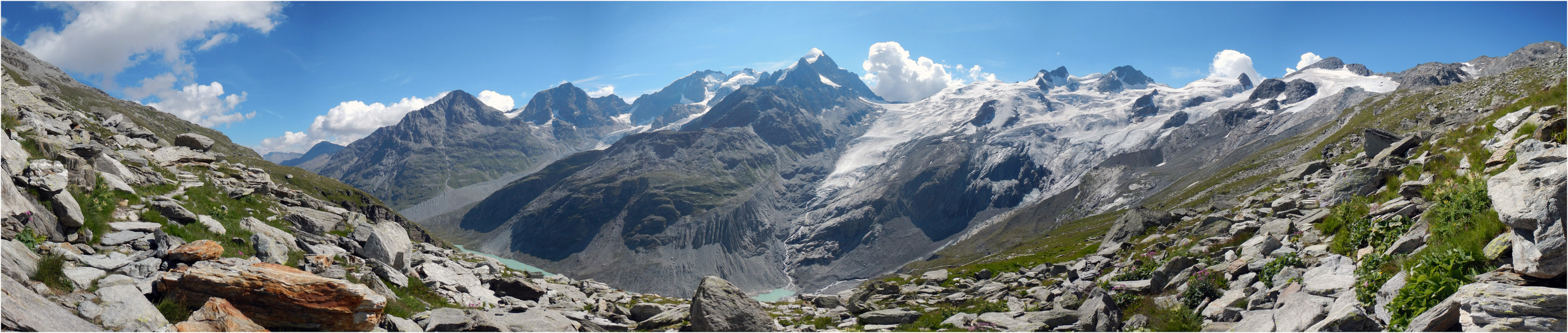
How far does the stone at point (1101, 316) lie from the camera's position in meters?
16.6

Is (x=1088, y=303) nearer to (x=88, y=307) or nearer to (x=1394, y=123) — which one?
(x=88, y=307)

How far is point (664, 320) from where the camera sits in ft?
75.1

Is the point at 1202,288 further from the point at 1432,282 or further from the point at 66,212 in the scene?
the point at 66,212

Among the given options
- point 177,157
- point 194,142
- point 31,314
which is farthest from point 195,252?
point 194,142

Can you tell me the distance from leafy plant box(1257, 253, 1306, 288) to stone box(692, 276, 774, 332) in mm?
15694

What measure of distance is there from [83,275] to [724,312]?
1584 centimetres

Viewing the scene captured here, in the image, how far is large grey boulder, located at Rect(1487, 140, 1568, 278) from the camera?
8.12 metres

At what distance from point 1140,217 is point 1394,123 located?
181m

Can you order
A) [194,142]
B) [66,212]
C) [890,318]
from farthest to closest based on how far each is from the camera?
[194,142]
[890,318]
[66,212]

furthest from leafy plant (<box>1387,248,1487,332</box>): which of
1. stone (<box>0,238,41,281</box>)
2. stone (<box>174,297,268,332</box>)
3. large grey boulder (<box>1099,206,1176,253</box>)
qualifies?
large grey boulder (<box>1099,206,1176,253</box>)

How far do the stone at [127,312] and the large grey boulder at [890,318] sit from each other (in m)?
20.7

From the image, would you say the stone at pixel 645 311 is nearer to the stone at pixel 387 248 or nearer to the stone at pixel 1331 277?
the stone at pixel 387 248

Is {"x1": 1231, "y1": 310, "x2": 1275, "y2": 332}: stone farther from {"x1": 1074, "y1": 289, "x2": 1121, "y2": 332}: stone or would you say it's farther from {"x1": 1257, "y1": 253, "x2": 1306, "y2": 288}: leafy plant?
{"x1": 1074, "y1": 289, "x2": 1121, "y2": 332}: stone

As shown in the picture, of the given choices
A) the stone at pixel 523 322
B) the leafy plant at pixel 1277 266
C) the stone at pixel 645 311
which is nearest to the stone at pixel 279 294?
the stone at pixel 523 322
